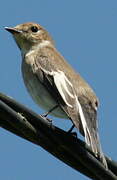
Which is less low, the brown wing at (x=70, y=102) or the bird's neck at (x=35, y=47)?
the bird's neck at (x=35, y=47)

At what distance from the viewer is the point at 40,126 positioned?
390cm

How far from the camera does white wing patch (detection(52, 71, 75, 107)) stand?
18.6ft

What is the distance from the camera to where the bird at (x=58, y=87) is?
5.42 m

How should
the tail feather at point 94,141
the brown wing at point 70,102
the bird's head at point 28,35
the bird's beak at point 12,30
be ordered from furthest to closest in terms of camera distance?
1. the bird's head at point 28,35
2. the bird's beak at point 12,30
3. the brown wing at point 70,102
4. the tail feather at point 94,141

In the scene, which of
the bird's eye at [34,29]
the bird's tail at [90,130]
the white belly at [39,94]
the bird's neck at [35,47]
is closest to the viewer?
the bird's tail at [90,130]

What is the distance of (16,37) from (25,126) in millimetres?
3936

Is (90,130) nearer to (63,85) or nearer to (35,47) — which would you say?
(63,85)

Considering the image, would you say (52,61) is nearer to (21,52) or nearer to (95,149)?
(21,52)

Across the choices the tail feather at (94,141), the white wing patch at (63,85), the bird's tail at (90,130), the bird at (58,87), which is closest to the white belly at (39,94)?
the bird at (58,87)

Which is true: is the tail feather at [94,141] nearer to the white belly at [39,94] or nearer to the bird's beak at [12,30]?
the white belly at [39,94]

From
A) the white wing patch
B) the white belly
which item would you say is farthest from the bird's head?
the white wing patch

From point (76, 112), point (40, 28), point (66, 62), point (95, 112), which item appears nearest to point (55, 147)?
point (76, 112)

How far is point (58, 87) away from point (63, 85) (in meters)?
0.07

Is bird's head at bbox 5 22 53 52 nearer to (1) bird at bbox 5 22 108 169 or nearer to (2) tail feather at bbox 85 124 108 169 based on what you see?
(1) bird at bbox 5 22 108 169
